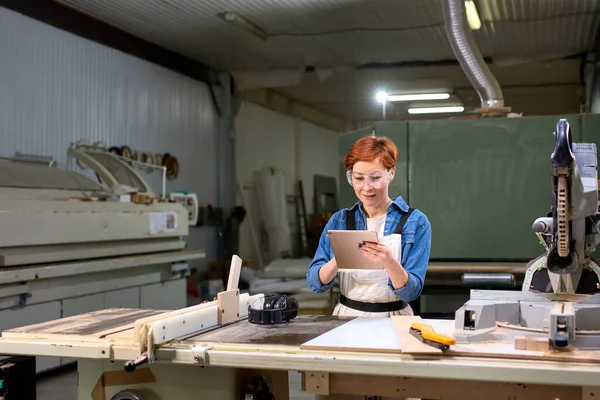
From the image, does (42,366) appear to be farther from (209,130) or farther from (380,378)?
(209,130)

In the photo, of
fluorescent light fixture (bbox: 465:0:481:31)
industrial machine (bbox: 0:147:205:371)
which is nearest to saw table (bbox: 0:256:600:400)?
industrial machine (bbox: 0:147:205:371)

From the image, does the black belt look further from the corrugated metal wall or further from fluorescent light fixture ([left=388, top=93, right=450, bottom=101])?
fluorescent light fixture ([left=388, top=93, right=450, bottom=101])

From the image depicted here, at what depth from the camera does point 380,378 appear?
1.49 m

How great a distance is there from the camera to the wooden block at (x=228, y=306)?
190cm

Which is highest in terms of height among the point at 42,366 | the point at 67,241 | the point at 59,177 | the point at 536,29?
the point at 536,29

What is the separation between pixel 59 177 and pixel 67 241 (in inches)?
21.7

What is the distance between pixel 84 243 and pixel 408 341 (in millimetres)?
2738

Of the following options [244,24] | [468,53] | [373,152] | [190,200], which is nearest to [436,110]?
[244,24]

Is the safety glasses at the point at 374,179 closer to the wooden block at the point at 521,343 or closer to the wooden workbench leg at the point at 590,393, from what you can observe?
the wooden block at the point at 521,343

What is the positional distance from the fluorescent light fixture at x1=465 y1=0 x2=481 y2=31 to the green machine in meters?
1.73

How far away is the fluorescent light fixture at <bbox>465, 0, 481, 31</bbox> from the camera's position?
5276 millimetres

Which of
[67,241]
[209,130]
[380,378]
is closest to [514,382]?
[380,378]

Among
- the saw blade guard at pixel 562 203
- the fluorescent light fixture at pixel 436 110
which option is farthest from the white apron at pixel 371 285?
the fluorescent light fixture at pixel 436 110

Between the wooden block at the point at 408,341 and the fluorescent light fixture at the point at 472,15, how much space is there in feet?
13.4
